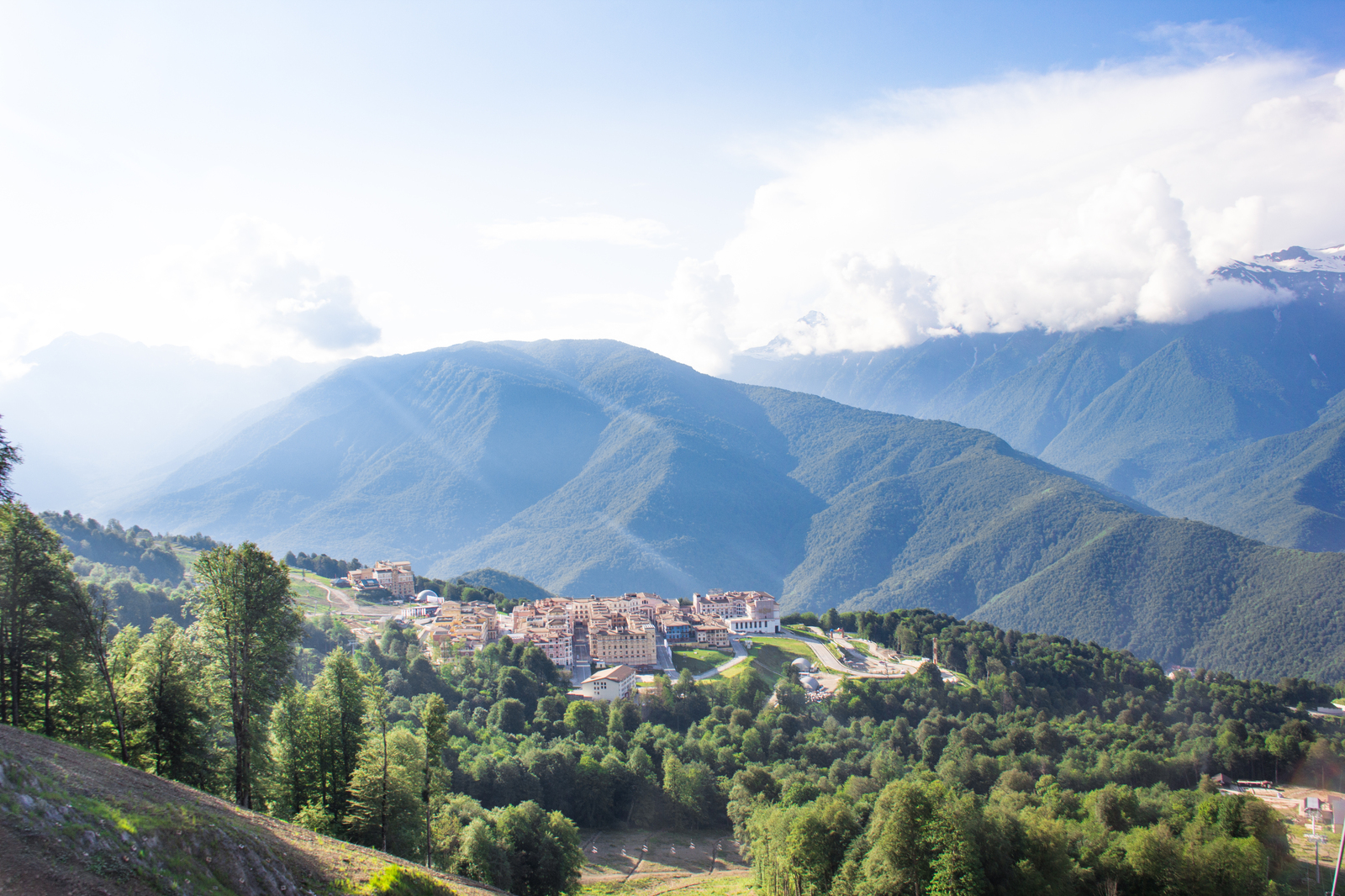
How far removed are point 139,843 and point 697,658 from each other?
66813 mm

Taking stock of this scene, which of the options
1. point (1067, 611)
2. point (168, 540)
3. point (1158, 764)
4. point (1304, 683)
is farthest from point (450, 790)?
point (1067, 611)

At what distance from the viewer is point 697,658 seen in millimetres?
76062

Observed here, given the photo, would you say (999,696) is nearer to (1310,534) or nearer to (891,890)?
(891,890)

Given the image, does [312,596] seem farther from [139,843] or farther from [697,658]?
[139,843]

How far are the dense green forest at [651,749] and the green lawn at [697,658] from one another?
8.02 m

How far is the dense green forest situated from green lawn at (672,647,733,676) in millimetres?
8025

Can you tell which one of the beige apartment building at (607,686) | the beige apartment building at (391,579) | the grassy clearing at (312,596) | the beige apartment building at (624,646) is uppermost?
the beige apartment building at (391,579)

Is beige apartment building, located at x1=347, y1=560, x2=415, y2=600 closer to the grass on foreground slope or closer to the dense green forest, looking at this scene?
the dense green forest

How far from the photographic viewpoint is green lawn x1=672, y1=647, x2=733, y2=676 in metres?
73.4

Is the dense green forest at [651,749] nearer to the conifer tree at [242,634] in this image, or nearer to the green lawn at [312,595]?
the conifer tree at [242,634]

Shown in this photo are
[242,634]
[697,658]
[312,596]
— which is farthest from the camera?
[312,596]

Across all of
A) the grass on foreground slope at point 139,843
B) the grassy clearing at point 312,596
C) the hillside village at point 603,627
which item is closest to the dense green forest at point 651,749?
the hillside village at point 603,627

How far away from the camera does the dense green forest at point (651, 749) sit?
21.4 metres

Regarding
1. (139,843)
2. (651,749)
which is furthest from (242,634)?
(651,749)
